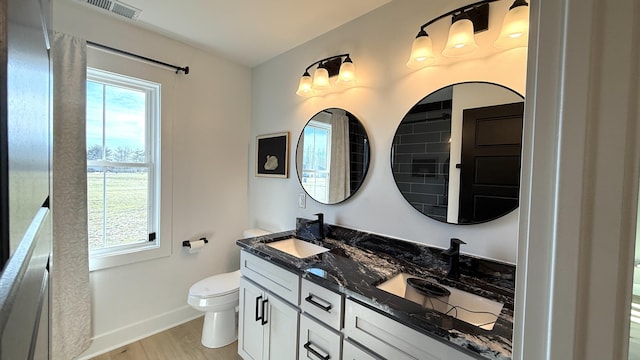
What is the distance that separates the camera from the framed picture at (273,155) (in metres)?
2.32

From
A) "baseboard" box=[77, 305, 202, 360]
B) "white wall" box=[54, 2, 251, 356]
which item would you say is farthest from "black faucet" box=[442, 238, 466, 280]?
"baseboard" box=[77, 305, 202, 360]

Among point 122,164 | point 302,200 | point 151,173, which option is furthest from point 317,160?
point 122,164

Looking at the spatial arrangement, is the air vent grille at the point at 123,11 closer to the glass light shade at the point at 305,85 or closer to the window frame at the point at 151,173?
the window frame at the point at 151,173

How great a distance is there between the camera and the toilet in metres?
1.91

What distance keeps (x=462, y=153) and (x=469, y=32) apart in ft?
1.87

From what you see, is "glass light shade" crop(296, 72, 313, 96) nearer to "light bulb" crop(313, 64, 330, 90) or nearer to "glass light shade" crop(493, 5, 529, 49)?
"light bulb" crop(313, 64, 330, 90)

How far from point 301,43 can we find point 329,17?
Result: 0.43 meters

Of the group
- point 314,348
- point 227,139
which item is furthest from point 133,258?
point 314,348

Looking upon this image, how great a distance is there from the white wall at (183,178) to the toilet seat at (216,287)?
1.23 ft

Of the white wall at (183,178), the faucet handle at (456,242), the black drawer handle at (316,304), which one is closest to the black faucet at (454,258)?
the faucet handle at (456,242)

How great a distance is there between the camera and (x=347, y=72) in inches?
68.0

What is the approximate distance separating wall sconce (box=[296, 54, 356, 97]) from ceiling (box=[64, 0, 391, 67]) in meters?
0.25

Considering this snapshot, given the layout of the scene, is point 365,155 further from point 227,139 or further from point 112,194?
point 112,194

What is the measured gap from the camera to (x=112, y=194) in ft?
6.53
